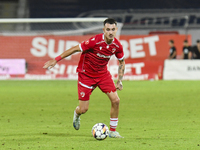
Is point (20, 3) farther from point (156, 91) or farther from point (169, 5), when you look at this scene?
point (156, 91)

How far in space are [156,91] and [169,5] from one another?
19.6m

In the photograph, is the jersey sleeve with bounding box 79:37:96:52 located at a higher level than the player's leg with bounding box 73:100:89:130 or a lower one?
higher

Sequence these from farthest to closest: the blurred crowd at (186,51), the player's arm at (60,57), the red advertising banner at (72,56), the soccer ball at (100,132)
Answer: the blurred crowd at (186,51) < the red advertising banner at (72,56) < the player's arm at (60,57) < the soccer ball at (100,132)

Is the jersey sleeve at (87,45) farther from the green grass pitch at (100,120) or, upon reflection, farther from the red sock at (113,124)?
the green grass pitch at (100,120)

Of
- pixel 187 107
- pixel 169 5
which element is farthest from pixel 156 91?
pixel 169 5

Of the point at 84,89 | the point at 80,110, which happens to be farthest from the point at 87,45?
the point at 80,110

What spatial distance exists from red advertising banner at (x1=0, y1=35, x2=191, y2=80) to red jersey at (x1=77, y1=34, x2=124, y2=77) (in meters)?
13.8

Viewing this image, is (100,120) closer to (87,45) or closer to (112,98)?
(112,98)

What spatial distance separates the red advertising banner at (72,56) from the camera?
21250 millimetres

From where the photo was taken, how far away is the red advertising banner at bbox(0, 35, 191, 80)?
21250 mm

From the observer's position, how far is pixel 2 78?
21.4 meters

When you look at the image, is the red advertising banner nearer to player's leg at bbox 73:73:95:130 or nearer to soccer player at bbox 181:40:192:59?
soccer player at bbox 181:40:192:59

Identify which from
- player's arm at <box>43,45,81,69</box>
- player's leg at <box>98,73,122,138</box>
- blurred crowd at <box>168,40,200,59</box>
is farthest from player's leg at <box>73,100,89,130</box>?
blurred crowd at <box>168,40,200,59</box>

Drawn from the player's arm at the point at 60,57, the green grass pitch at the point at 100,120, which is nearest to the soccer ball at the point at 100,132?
the green grass pitch at the point at 100,120
